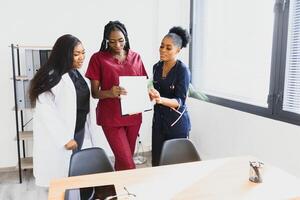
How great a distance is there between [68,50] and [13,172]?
2092mm

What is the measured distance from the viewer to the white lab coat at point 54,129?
203 cm

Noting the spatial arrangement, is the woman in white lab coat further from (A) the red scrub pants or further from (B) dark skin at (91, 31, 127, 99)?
(A) the red scrub pants

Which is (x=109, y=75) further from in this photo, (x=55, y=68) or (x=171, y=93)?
(x=171, y=93)

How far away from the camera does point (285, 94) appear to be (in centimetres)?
231

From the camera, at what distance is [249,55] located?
2762mm

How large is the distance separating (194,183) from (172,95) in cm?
93

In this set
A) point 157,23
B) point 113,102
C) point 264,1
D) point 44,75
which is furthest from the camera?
point 157,23

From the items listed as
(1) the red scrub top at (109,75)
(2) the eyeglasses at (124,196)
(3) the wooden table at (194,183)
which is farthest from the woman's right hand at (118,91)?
(2) the eyeglasses at (124,196)

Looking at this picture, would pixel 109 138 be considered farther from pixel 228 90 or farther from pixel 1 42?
pixel 1 42

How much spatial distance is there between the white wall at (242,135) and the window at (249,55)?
0.30ft

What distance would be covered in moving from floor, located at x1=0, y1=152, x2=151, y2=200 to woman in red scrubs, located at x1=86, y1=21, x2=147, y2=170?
1.10 meters

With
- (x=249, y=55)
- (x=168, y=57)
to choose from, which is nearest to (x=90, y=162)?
(x=168, y=57)

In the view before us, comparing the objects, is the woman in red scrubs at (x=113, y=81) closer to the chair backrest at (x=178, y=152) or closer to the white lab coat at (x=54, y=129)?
the white lab coat at (x=54, y=129)

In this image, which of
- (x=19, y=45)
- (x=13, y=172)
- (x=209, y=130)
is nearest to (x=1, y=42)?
(x=19, y=45)
